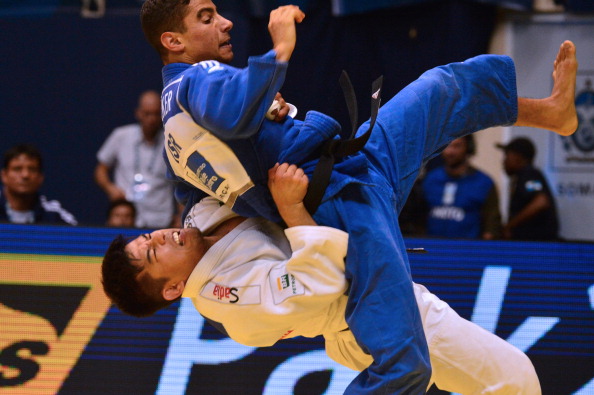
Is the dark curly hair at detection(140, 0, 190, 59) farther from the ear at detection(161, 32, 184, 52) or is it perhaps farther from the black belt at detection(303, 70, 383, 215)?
the black belt at detection(303, 70, 383, 215)

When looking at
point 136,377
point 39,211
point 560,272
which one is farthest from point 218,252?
point 39,211

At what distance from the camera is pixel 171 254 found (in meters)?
3.05

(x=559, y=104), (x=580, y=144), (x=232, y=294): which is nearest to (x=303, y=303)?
(x=232, y=294)

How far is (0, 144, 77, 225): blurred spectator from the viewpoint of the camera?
211 inches

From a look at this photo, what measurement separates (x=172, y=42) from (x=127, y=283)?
33.5 inches

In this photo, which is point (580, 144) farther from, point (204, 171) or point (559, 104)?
point (204, 171)

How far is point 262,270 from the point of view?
2971 mm

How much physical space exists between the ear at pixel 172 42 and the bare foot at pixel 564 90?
149 centimetres

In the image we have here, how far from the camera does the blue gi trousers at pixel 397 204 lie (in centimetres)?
285

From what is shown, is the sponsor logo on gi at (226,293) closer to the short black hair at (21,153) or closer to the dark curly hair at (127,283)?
the dark curly hair at (127,283)

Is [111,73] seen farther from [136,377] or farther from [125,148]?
[136,377]

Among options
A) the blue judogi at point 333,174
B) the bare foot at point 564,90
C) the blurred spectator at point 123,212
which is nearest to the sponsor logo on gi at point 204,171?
the blue judogi at point 333,174

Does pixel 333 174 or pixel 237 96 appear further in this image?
pixel 333 174

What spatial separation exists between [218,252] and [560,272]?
183 cm
